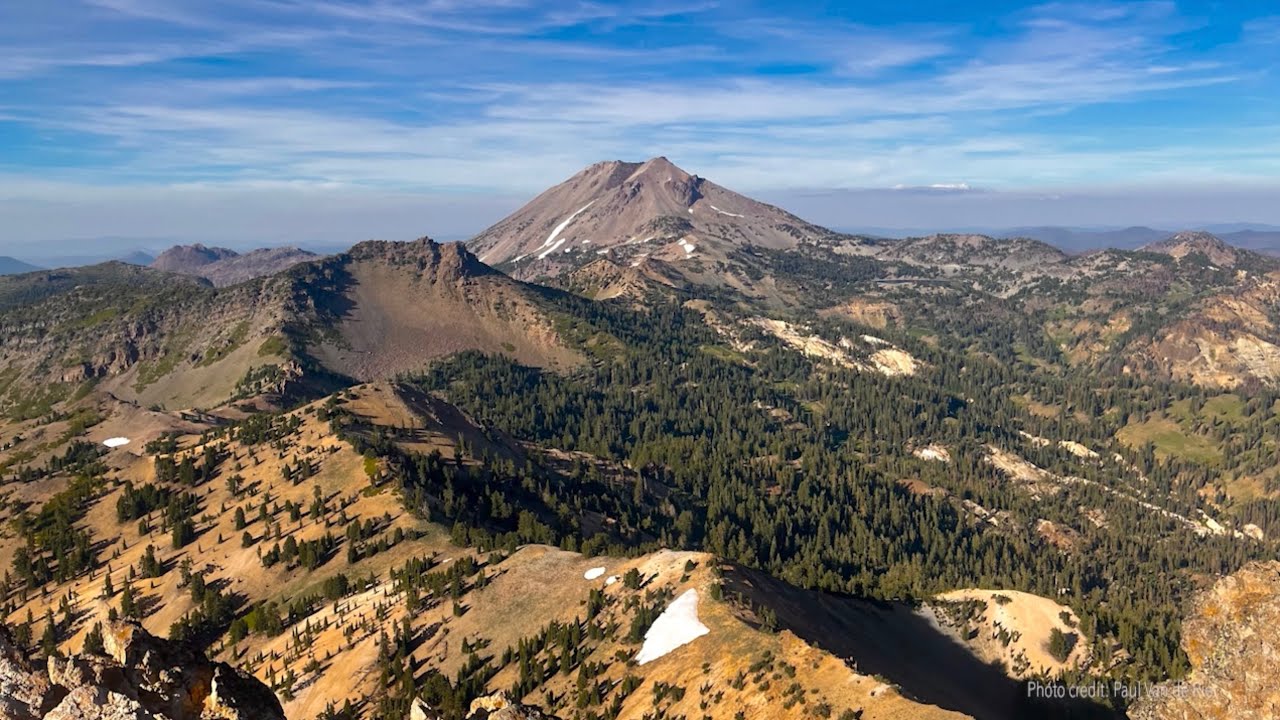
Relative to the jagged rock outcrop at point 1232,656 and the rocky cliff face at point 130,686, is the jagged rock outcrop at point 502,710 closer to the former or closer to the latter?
the rocky cliff face at point 130,686

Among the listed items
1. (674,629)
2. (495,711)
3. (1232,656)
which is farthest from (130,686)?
(1232,656)

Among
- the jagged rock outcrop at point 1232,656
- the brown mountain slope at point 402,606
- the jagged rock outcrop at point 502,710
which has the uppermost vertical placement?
the jagged rock outcrop at point 502,710

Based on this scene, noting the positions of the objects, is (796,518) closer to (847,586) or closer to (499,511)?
(847,586)

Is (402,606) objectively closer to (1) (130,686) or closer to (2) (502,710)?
(2) (502,710)

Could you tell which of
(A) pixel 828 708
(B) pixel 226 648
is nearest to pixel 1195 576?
(A) pixel 828 708

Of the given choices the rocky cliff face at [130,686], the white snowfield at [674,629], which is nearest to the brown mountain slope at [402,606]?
the white snowfield at [674,629]

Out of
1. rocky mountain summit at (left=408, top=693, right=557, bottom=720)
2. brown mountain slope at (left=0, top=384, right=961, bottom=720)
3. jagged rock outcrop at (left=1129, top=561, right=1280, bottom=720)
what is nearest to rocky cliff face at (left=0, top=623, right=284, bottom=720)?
rocky mountain summit at (left=408, top=693, right=557, bottom=720)

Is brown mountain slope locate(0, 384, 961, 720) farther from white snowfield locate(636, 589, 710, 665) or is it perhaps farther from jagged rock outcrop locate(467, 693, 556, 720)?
jagged rock outcrop locate(467, 693, 556, 720)
